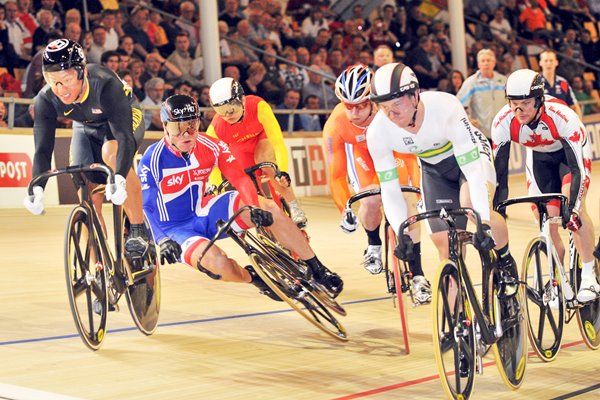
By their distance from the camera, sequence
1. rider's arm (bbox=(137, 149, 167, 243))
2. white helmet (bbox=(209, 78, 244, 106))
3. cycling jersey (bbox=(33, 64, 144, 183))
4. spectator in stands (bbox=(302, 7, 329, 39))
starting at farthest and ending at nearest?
1. spectator in stands (bbox=(302, 7, 329, 39))
2. white helmet (bbox=(209, 78, 244, 106))
3. rider's arm (bbox=(137, 149, 167, 243))
4. cycling jersey (bbox=(33, 64, 144, 183))

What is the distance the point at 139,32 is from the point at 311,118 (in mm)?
2461

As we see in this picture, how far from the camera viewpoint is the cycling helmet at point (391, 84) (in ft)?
13.9

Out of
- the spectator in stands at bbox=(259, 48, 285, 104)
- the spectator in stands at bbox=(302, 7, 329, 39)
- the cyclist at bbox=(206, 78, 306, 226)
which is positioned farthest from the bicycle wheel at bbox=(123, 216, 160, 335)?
the spectator in stands at bbox=(302, 7, 329, 39)

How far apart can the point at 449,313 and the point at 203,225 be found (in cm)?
200

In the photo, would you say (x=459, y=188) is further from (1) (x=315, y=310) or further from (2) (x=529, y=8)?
(2) (x=529, y=8)

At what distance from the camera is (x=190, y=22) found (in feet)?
41.5

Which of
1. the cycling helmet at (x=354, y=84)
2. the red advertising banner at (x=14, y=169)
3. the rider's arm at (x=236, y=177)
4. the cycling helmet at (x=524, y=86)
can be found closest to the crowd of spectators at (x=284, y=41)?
the red advertising banner at (x=14, y=169)

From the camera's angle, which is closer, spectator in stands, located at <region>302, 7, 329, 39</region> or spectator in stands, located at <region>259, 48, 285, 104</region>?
spectator in stands, located at <region>259, 48, 285, 104</region>

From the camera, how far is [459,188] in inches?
191

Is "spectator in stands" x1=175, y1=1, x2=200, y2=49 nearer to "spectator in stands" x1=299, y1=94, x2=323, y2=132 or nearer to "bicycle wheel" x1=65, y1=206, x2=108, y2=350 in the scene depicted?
"spectator in stands" x1=299, y1=94, x2=323, y2=132

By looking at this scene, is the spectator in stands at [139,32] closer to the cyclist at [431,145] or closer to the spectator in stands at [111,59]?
the spectator in stands at [111,59]

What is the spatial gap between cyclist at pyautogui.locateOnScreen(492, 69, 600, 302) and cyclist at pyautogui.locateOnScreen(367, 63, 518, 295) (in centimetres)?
52

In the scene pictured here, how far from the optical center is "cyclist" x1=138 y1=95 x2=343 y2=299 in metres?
5.39

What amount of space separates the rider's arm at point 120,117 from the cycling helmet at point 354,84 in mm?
1247
